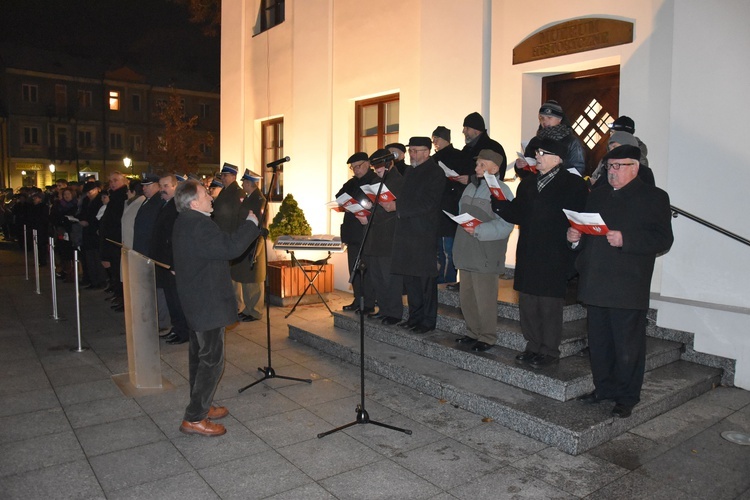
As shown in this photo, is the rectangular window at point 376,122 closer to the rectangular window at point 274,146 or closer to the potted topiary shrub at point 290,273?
the potted topiary shrub at point 290,273

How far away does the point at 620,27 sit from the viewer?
6754 mm

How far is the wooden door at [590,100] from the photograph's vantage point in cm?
737

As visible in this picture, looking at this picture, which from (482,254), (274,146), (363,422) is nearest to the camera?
(363,422)

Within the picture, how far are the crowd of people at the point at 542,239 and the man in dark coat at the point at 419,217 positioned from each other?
0.01 m

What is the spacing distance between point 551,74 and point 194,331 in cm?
580

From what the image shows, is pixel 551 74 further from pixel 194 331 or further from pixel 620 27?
pixel 194 331

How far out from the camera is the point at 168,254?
7.26 metres

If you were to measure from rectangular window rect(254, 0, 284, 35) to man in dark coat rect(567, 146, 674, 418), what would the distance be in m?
10.3

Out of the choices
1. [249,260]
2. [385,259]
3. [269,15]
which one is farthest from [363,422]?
[269,15]

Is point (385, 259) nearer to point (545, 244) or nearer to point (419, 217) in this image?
point (419, 217)

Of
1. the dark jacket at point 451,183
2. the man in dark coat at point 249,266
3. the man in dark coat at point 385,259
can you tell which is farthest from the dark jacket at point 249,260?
the dark jacket at point 451,183

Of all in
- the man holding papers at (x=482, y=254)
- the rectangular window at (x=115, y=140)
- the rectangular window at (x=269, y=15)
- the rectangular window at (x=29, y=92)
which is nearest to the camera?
the man holding papers at (x=482, y=254)

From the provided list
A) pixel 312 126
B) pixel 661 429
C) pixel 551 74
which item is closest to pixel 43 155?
pixel 312 126

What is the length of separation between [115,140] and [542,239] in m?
53.8
